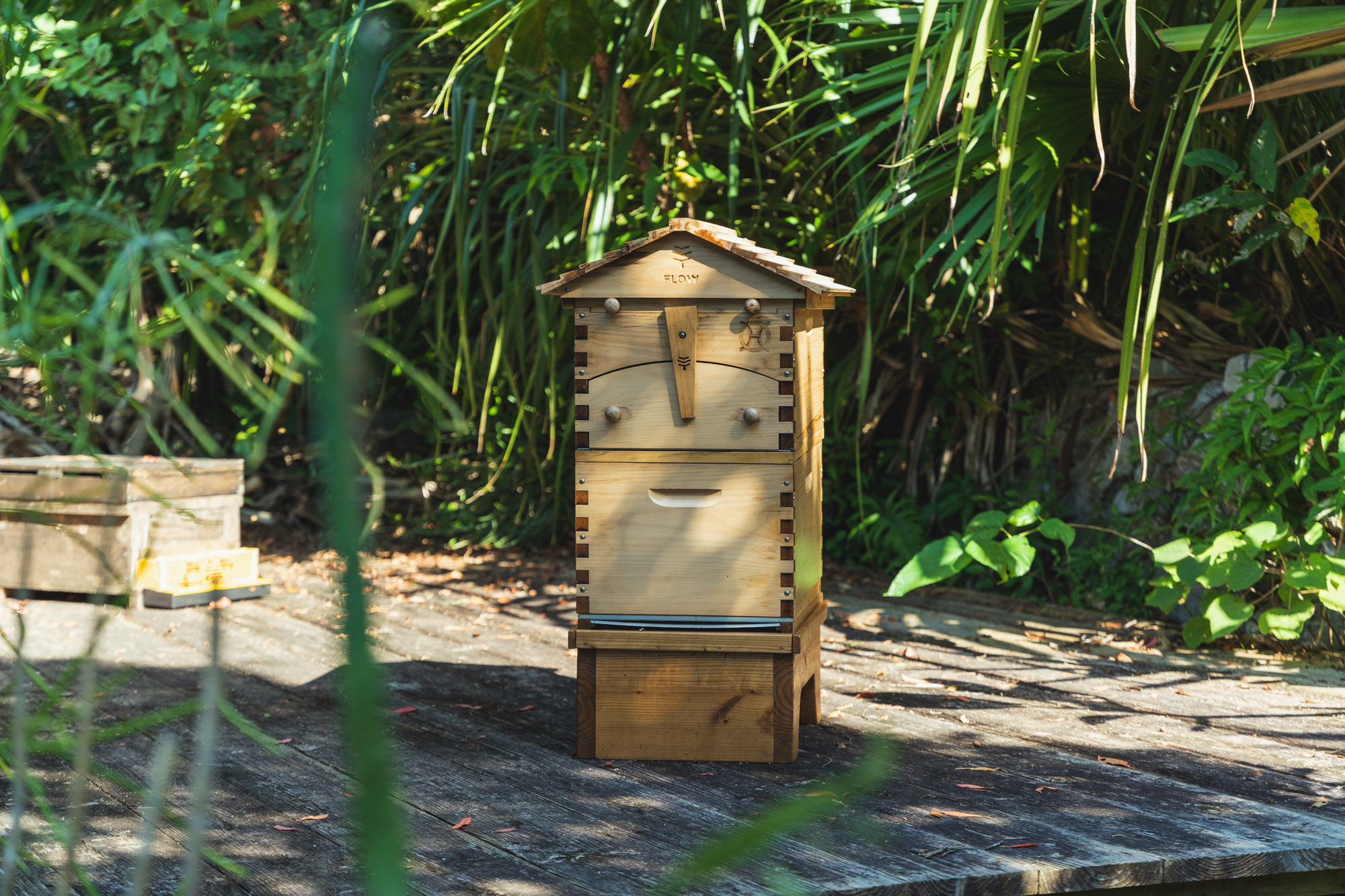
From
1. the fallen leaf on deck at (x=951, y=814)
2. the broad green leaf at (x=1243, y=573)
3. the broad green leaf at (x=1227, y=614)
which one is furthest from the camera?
the broad green leaf at (x=1227, y=614)

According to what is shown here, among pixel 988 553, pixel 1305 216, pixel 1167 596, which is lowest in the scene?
pixel 1167 596

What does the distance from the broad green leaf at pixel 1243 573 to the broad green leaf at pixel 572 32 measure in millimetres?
2431

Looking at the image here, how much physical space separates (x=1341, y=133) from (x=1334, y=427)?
90 cm

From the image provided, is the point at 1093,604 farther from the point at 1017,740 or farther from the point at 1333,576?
the point at 1017,740

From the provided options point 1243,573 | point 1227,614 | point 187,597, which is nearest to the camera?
point 1243,573

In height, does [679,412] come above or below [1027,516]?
above

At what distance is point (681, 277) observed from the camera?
8.01 feet

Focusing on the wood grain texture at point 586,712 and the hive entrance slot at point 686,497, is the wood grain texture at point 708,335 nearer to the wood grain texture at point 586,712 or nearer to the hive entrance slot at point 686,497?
the hive entrance slot at point 686,497

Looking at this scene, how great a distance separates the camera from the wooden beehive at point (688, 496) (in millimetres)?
2430

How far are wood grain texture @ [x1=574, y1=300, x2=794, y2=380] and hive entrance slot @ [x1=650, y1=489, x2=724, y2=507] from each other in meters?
0.27

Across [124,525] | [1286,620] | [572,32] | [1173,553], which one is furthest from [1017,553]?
[124,525]

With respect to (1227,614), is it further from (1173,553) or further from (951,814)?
(951,814)

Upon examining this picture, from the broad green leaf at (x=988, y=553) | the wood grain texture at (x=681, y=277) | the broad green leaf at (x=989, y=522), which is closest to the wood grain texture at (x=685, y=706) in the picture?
the wood grain texture at (x=681, y=277)

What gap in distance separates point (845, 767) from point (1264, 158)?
205 cm
